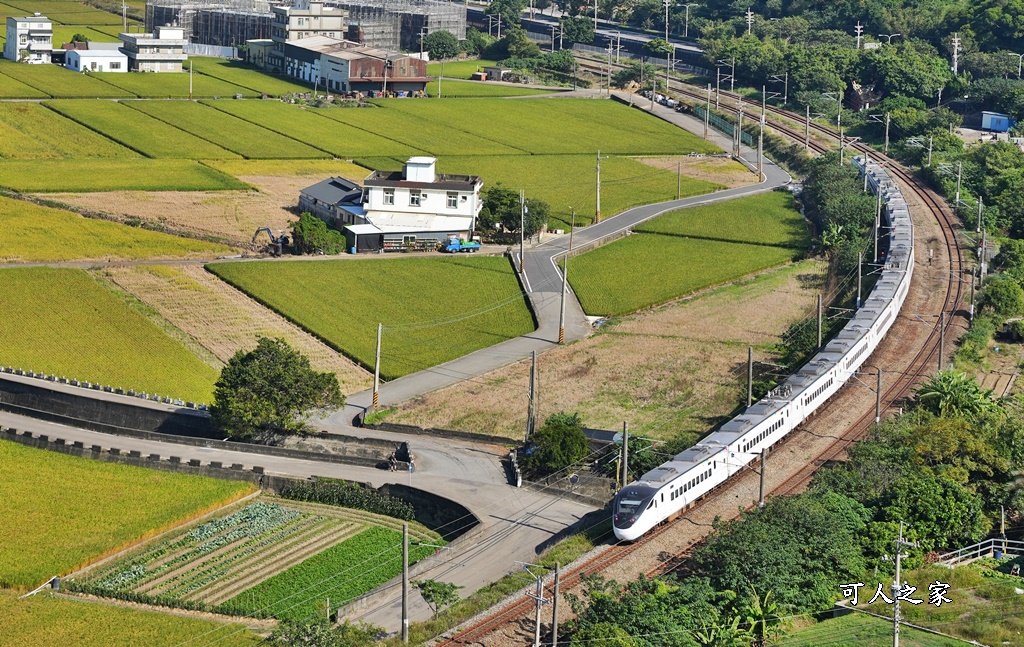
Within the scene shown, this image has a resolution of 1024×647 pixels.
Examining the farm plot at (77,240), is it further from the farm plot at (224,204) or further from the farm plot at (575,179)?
the farm plot at (575,179)

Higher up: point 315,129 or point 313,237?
point 315,129

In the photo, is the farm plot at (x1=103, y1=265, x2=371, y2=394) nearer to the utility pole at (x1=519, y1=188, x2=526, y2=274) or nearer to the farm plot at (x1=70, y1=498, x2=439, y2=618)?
the farm plot at (x1=70, y1=498, x2=439, y2=618)

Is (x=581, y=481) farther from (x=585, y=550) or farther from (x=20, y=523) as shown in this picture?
(x=20, y=523)

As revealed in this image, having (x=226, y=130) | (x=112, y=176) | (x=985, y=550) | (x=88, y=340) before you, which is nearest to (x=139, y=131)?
(x=226, y=130)

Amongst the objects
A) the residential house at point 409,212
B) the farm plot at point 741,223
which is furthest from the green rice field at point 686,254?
the residential house at point 409,212

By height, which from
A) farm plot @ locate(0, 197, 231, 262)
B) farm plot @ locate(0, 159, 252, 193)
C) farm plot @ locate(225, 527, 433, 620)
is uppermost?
farm plot @ locate(0, 159, 252, 193)

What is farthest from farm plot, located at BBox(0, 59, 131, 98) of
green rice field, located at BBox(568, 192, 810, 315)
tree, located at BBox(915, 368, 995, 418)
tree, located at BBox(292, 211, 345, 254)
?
tree, located at BBox(915, 368, 995, 418)

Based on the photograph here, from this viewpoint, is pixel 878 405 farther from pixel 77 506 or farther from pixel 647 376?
pixel 77 506
